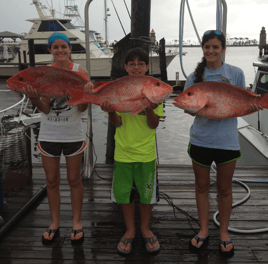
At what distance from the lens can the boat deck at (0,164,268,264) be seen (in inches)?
89.9

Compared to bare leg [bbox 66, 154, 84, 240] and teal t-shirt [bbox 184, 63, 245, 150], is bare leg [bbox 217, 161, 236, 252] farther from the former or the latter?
bare leg [bbox 66, 154, 84, 240]

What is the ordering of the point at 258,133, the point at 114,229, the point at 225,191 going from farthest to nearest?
the point at 258,133
the point at 114,229
the point at 225,191

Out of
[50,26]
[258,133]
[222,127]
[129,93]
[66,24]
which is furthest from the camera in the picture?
[50,26]

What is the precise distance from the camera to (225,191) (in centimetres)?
225

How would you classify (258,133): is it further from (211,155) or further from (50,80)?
(50,80)

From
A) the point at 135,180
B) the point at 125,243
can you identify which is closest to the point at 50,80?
the point at 135,180

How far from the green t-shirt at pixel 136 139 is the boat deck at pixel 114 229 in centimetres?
86

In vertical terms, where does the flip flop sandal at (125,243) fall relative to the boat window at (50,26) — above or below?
below

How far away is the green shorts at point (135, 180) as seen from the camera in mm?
2246

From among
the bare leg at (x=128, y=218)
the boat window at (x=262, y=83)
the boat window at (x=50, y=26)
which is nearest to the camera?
the bare leg at (x=128, y=218)

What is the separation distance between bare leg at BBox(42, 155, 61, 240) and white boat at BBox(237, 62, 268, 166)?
4.10 metres

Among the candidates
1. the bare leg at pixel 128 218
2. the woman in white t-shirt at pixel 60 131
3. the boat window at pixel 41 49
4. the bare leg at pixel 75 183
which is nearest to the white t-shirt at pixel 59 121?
the woman in white t-shirt at pixel 60 131

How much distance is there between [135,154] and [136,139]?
13cm

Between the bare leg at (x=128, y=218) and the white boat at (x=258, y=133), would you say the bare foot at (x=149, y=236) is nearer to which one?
the bare leg at (x=128, y=218)
